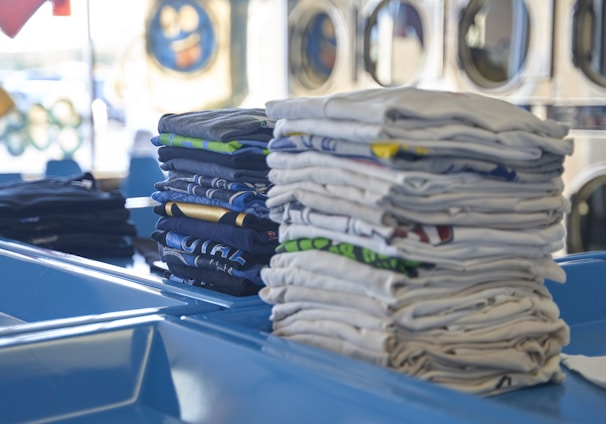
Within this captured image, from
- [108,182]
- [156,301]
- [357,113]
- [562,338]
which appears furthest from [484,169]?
[108,182]

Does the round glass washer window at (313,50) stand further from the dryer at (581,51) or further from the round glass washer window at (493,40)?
the dryer at (581,51)

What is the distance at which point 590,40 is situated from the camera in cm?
397

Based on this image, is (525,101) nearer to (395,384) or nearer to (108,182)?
(108,182)

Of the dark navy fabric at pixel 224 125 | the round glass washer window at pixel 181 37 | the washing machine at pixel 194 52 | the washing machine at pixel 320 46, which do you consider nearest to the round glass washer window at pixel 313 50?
the washing machine at pixel 320 46

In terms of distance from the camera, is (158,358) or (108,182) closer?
(158,358)

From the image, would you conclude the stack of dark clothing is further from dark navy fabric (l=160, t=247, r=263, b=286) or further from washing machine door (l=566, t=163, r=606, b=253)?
washing machine door (l=566, t=163, r=606, b=253)

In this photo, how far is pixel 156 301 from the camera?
139 centimetres

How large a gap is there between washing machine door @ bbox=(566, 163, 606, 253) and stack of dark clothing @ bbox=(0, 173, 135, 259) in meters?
2.44

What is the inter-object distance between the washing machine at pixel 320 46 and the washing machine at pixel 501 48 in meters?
0.84

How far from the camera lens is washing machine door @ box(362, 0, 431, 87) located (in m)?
4.77

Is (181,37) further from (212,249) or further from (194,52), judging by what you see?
(212,249)

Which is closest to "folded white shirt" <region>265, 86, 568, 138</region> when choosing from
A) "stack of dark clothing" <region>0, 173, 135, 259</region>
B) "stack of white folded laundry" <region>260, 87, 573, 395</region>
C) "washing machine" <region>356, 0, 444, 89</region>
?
"stack of white folded laundry" <region>260, 87, 573, 395</region>

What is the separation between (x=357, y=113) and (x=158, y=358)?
0.42m

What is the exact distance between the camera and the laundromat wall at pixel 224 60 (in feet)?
14.3
